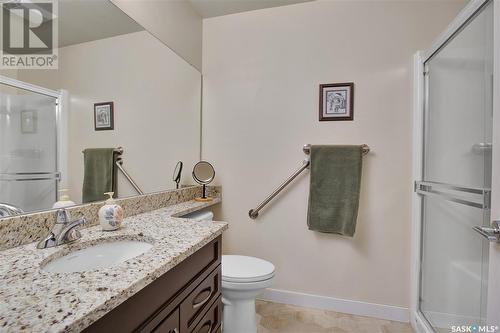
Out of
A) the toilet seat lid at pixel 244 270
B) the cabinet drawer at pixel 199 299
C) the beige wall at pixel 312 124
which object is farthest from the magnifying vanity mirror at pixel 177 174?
the cabinet drawer at pixel 199 299

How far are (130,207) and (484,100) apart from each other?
1698 mm

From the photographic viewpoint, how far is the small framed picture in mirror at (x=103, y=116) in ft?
3.63

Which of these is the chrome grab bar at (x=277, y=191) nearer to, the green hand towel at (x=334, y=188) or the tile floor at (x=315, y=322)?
the green hand towel at (x=334, y=188)

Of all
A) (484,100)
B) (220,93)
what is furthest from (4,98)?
(484,100)

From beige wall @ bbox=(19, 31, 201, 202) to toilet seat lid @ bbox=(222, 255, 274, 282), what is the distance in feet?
2.14

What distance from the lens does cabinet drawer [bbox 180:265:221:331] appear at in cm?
77

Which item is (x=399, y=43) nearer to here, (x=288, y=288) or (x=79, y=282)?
(x=288, y=288)

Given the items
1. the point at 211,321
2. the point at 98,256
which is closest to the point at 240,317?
the point at 211,321

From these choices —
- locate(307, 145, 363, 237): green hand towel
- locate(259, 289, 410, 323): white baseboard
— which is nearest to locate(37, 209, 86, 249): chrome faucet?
locate(307, 145, 363, 237): green hand towel

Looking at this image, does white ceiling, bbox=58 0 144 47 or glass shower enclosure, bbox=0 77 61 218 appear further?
white ceiling, bbox=58 0 144 47

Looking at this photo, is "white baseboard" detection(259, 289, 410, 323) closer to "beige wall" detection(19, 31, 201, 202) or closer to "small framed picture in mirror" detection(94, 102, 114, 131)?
"beige wall" detection(19, 31, 201, 202)

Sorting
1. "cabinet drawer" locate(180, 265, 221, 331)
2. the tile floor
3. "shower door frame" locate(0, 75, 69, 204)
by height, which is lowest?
the tile floor

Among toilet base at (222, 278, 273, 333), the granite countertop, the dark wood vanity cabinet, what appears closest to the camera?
the granite countertop

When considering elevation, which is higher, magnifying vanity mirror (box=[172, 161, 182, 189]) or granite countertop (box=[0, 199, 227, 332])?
magnifying vanity mirror (box=[172, 161, 182, 189])
